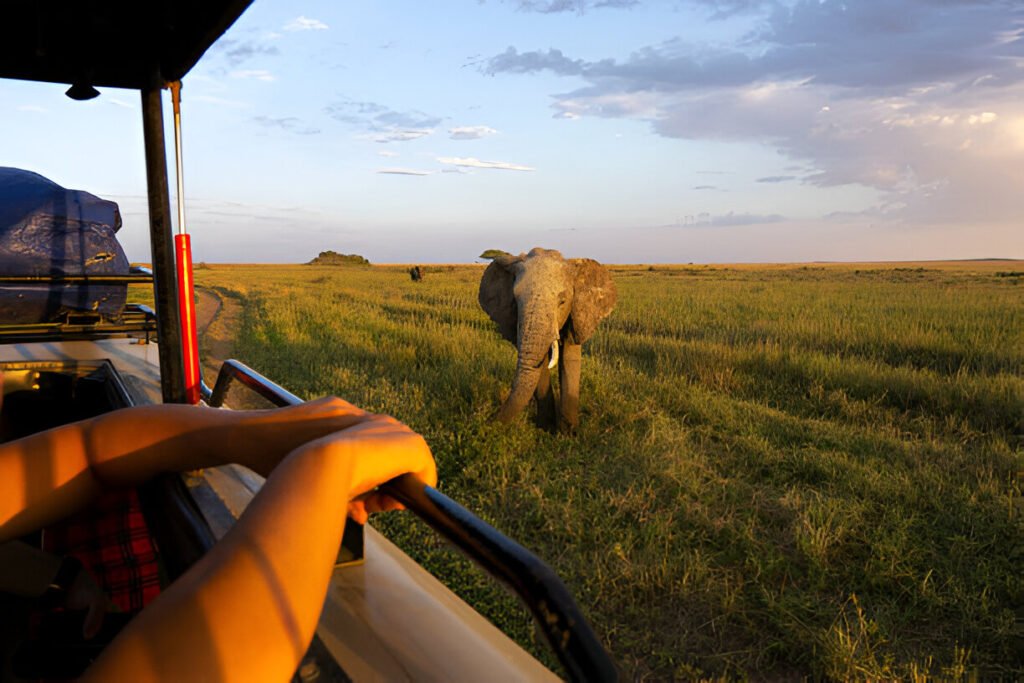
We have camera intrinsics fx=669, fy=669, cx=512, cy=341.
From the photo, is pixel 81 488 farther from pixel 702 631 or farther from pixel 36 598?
pixel 702 631

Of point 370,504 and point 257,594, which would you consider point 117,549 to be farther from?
point 257,594

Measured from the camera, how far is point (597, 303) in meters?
6.13

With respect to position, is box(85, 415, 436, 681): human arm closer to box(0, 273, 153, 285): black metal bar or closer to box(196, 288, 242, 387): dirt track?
box(0, 273, 153, 285): black metal bar

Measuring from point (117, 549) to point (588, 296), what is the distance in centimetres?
480

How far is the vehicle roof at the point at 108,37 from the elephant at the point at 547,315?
11.7 feet

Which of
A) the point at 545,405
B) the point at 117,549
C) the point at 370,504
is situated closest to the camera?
the point at 370,504

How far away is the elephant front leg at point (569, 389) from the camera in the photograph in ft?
19.8

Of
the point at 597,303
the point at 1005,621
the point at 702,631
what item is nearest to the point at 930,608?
the point at 1005,621

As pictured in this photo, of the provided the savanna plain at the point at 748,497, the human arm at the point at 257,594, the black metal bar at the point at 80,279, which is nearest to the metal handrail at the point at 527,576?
the human arm at the point at 257,594

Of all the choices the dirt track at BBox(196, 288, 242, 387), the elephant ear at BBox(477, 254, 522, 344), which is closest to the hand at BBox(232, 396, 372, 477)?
the elephant ear at BBox(477, 254, 522, 344)

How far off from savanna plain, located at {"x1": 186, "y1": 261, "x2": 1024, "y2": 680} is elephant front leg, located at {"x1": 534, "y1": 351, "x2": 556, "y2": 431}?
0.29 m

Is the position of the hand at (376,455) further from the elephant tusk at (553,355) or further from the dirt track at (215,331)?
the dirt track at (215,331)

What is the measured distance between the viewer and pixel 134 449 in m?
1.15

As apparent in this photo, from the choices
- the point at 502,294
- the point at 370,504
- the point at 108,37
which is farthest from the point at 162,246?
the point at 502,294
